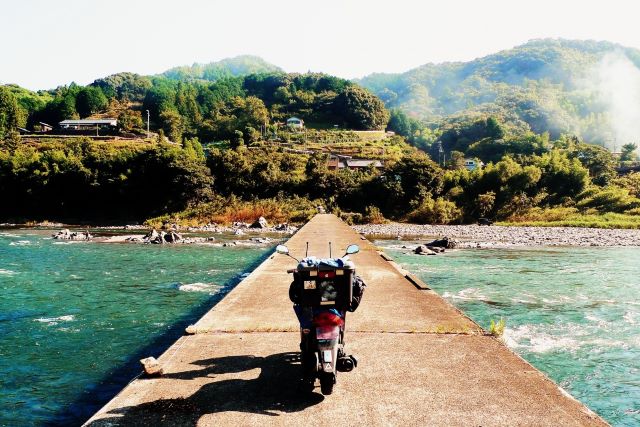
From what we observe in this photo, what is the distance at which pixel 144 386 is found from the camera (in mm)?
6141

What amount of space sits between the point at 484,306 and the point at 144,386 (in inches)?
410

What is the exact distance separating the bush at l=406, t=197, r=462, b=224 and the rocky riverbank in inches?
85.5

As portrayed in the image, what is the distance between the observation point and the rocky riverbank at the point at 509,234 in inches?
1259

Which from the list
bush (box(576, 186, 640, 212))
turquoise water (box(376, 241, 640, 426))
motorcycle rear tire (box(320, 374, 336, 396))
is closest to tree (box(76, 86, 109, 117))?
bush (box(576, 186, 640, 212))

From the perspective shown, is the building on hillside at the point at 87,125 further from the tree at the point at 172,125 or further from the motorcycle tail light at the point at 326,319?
the motorcycle tail light at the point at 326,319

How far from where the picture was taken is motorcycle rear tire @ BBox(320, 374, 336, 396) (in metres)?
5.65

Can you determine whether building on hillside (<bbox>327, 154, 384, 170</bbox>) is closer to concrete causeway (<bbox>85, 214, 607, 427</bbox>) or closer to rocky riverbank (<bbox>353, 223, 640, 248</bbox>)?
rocky riverbank (<bbox>353, 223, 640, 248</bbox>)

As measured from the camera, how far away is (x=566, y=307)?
1419 centimetres

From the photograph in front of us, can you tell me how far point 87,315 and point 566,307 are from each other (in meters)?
12.7

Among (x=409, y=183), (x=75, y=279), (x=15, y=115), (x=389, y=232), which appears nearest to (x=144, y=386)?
(x=75, y=279)

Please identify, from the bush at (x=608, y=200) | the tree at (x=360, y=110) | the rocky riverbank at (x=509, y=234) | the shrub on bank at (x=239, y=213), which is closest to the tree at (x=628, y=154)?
the bush at (x=608, y=200)

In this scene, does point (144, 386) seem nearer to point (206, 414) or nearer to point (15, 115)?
point (206, 414)

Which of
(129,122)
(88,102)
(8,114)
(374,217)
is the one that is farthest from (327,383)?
(88,102)

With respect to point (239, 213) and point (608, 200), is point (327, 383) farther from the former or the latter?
point (608, 200)
